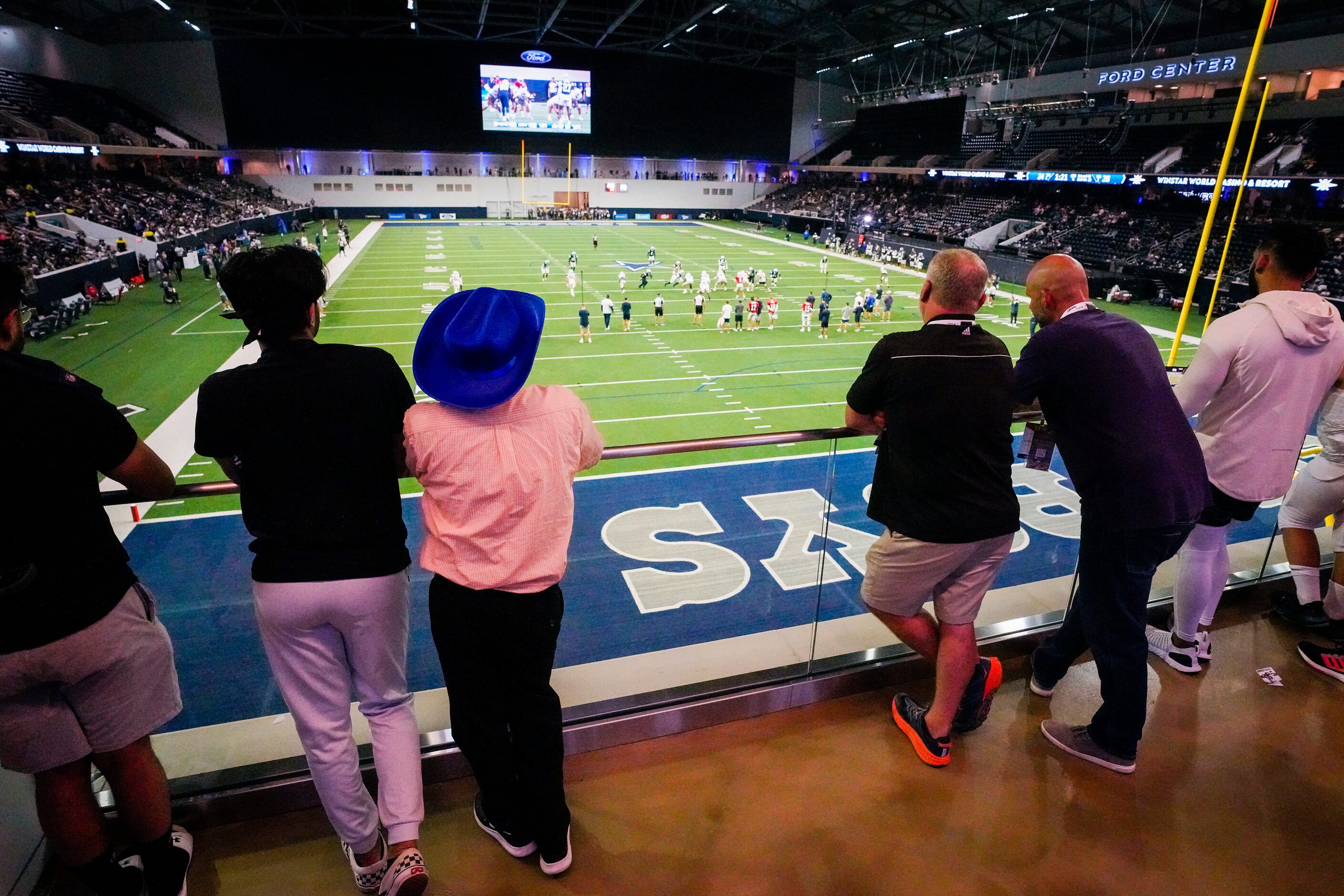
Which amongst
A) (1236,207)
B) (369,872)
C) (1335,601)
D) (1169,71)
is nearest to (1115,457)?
(1335,601)

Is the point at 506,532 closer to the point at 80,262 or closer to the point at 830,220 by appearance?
the point at 80,262

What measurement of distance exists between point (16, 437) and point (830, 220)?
43.1 metres

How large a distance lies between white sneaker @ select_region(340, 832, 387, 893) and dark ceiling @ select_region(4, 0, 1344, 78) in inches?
1392

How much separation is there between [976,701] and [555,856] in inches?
67.3

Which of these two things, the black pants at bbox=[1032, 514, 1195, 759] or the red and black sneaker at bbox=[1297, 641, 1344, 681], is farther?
the red and black sneaker at bbox=[1297, 641, 1344, 681]

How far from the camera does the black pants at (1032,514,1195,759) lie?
263cm

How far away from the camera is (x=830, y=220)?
41.8 m

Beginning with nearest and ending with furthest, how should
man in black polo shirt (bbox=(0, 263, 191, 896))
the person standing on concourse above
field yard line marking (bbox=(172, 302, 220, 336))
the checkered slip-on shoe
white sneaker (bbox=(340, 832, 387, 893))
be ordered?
A: man in black polo shirt (bbox=(0, 263, 191, 896))
the checkered slip-on shoe
white sneaker (bbox=(340, 832, 387, 893))
the person standing on concourse above
field yard line marking (bbox=(172, 302, 220, 336))

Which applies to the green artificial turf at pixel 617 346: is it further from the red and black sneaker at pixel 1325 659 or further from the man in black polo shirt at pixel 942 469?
the red and black sneaker at pixel 1325 659

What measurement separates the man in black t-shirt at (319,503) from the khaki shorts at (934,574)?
1.59 meters

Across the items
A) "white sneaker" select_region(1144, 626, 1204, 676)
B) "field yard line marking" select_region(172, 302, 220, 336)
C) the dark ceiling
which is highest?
the dark ceiling

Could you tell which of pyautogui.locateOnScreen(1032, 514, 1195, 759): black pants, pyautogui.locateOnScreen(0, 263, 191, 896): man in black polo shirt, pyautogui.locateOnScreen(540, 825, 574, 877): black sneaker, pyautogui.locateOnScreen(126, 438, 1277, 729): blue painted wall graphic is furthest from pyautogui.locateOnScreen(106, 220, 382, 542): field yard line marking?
pyautogui.locateOnScreen(1032, 514, 1195, 759): black pants

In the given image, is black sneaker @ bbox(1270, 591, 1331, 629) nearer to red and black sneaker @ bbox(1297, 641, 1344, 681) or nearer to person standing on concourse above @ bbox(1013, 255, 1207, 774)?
red and black sneaker @ bbox(1297, 641, 1344, 681)

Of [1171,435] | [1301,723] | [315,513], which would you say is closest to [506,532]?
[315,513]
